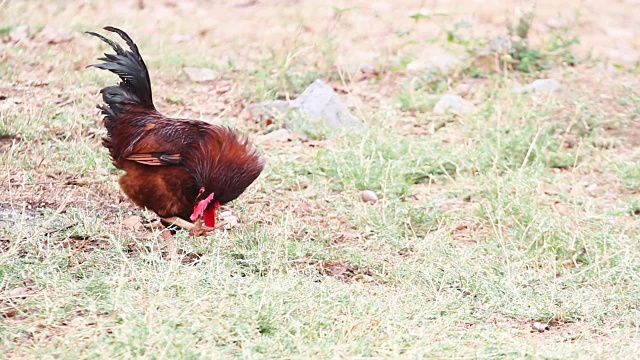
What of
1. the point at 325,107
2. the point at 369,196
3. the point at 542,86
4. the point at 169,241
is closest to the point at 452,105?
the point at 542,86

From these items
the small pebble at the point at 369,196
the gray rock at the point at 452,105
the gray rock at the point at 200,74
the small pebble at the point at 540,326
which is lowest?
the gray rock at the point at 452,105

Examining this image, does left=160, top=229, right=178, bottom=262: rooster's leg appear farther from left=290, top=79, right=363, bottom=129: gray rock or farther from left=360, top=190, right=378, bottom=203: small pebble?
left=290, top=79, right=363, bottom=129: gray rock

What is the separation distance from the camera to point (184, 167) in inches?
165

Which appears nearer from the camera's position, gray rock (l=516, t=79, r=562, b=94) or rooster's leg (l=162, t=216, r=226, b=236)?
rooster's leg (l=162, t=216, r=226, b=236)

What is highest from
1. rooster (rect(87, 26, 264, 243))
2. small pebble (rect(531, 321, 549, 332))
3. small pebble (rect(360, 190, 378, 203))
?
rooster (rect(87, 26, 264, 243))

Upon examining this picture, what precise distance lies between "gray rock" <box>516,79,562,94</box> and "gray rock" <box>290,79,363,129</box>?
1393 mm

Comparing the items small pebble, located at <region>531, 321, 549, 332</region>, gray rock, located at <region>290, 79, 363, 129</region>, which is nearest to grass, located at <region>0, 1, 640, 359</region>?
small pebble, located at <region>531, 321, 549, 332</region>

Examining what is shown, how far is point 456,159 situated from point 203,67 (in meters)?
2.51

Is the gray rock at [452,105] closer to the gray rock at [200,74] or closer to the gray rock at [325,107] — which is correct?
the gray rock at [325,107]

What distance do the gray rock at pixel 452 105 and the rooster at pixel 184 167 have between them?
103 inches

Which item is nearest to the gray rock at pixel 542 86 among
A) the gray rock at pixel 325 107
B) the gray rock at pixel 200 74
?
the gray rock at pixel 325 107

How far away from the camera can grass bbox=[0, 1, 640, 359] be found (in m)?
3.12

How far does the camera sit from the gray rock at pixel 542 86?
667 centimetres

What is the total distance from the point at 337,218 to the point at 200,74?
2564 millimetres
